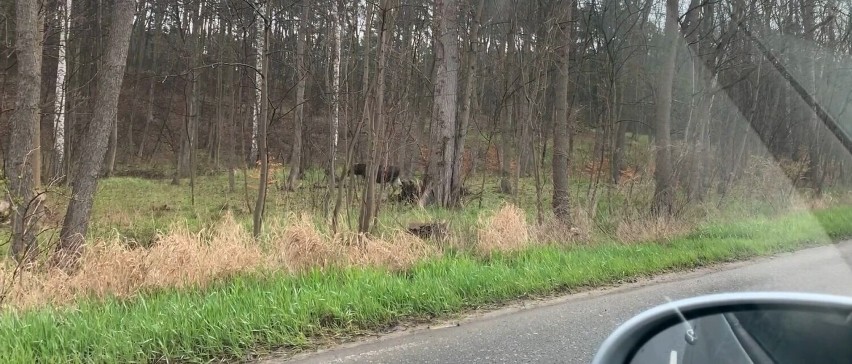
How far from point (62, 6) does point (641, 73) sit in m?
17.5

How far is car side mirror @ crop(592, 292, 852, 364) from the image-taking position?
1813mm

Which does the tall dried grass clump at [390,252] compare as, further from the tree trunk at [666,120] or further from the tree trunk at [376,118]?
the tree trunk at [666,120]

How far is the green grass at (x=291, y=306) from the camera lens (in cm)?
405

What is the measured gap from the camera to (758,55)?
15.9 meters

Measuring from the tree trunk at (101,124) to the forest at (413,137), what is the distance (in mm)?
26

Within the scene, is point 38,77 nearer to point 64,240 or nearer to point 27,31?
point 27,31

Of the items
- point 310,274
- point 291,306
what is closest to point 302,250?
point 310,274

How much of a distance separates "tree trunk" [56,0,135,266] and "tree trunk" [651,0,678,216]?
9.54m

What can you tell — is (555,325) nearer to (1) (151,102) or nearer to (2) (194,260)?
(2) (194,260)

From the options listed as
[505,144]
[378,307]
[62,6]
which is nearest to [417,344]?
[378,307]

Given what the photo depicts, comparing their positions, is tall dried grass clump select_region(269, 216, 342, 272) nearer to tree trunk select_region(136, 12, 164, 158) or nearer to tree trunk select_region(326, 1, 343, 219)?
tree trunk select_region(326, 1, 343, 219)

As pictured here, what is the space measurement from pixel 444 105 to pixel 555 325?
9.50 metres

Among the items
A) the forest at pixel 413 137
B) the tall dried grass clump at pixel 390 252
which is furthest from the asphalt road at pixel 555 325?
the tall dried grass clump at pixel 390 252

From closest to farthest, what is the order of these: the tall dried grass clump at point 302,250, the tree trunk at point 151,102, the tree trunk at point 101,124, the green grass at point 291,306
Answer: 1. the green grass at point 291,306
2. the tall dried grass clump at point 302,250
3. the tree trunk at point 101,124
4. the tree trunk at point 151,102
